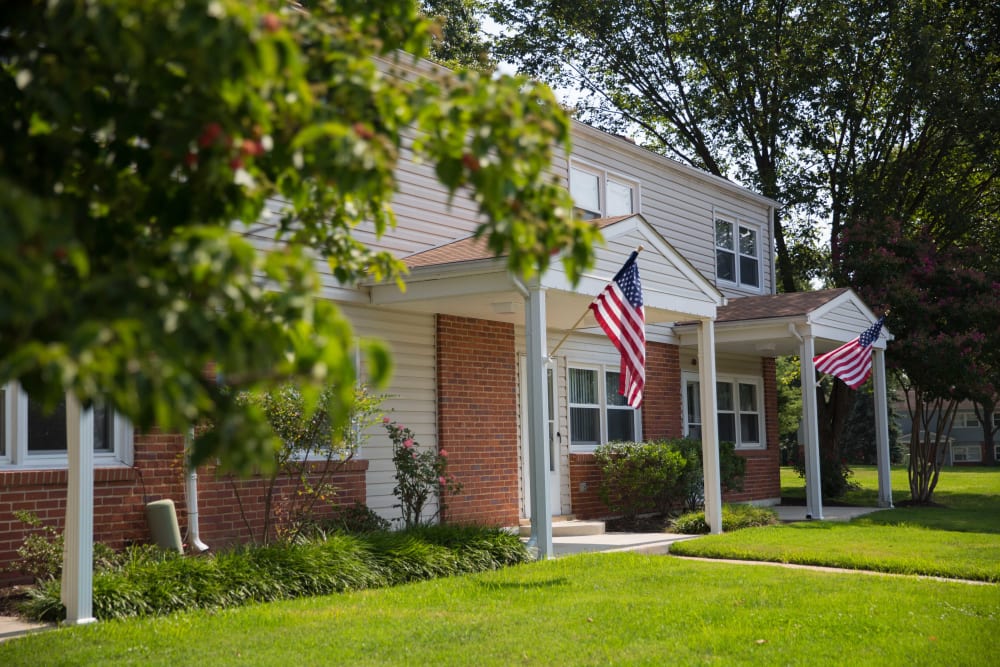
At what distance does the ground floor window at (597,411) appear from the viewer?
15.8 metres

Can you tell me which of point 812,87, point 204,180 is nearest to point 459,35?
point 812,87

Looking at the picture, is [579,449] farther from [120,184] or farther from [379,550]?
[120,184]

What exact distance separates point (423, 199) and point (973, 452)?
192ft

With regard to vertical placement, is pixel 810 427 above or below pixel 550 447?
above

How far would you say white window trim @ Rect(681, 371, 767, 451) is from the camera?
18.5 metres

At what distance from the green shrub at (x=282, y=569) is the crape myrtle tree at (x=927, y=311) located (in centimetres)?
1225

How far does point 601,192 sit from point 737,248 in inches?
200

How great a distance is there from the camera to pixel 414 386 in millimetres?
12945

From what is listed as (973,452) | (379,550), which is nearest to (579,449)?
(379,550)

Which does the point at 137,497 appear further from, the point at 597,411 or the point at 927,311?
the point at 927,311

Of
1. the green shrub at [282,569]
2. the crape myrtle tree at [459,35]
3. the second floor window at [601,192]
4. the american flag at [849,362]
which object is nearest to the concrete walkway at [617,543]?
the green shrub at [282,569]

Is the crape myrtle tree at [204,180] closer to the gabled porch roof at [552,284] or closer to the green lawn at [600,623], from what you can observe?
the green lawn at [600,623]

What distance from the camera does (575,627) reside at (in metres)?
7.50

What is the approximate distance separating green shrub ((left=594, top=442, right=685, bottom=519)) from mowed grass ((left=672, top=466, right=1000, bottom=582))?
1.57 metres
